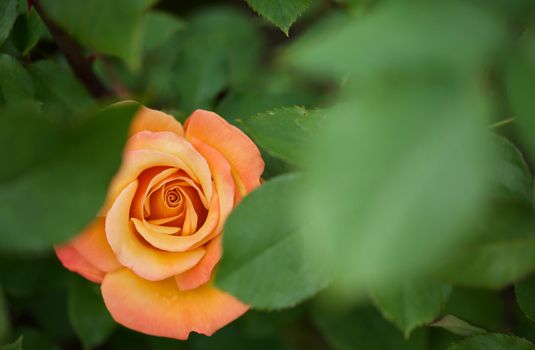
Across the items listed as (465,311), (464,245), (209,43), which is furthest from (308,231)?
(209,43)

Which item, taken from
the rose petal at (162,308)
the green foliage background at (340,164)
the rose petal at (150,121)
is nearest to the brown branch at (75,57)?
the green foliage background at (340,164)

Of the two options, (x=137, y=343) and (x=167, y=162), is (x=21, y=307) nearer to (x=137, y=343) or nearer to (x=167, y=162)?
(x=137, y=343)

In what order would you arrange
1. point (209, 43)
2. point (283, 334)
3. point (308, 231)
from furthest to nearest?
point (283, 334) < point (209, 43) < point (308, 231)

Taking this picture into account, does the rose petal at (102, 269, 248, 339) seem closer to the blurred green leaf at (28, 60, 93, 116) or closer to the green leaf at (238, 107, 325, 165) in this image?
the green leaf at (238, 107, 325, 165)

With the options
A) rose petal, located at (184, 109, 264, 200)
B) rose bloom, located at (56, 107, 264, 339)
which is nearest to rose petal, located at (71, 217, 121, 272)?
rose bloom, located at (56, 107, 264, 339)

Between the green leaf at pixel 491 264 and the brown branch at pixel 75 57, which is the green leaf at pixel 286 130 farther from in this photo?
the brown branch at pixel 75 57

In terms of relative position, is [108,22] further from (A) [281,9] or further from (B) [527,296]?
(B) [527,296]

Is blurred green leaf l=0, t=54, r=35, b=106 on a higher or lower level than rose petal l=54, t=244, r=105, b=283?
higher
